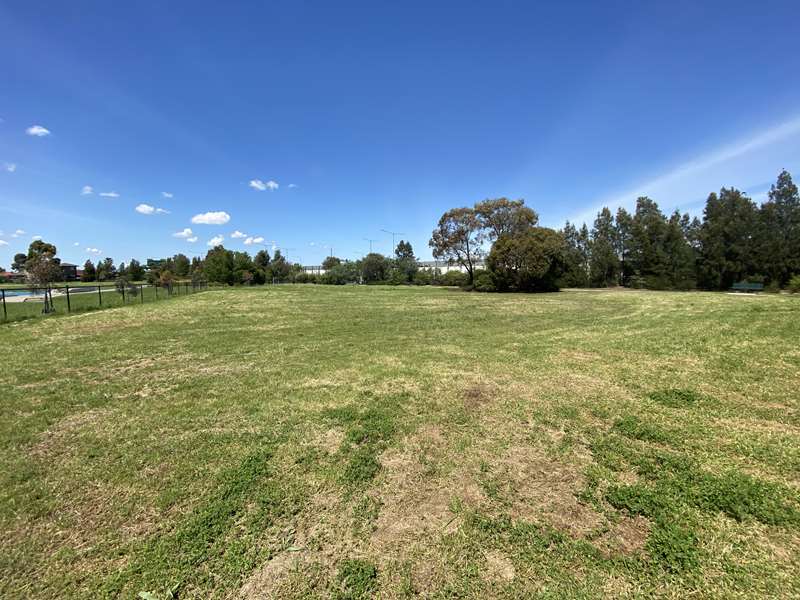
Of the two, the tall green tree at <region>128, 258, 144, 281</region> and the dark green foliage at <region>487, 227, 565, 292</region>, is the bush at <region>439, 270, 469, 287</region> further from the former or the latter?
the tall green tree at <region>128, 258, 144, 281</region>

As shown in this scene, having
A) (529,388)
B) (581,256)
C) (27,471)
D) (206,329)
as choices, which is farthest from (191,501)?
(581,256)

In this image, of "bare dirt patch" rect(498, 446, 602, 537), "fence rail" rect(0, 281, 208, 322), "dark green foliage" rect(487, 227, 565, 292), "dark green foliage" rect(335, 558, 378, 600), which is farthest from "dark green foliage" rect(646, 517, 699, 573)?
"dark green foliage" rect(487, 227, 565, 292)

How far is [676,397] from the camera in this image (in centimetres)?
429

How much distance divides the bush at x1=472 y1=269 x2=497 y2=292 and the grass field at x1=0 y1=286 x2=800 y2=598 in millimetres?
26767

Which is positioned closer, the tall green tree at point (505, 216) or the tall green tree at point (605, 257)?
the tall green tree at point (505, 216)

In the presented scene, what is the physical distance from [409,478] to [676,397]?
372 cm

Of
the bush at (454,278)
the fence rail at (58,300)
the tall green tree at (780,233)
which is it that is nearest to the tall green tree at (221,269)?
the fence rail at (58,300)

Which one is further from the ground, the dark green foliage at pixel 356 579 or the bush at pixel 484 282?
the bush at pixel 484 282

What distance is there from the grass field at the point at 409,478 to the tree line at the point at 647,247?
26.0 m

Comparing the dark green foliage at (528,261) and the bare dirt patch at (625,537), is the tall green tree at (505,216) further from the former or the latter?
the bare dirt patch at (625,537)

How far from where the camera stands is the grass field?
76.9 inches

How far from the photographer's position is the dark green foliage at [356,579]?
1.84 meters

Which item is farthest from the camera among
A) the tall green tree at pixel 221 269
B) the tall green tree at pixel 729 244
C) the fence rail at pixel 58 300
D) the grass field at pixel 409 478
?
the tall green tree at pixel 221 269

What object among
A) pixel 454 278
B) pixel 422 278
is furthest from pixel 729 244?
pixel 422 278
